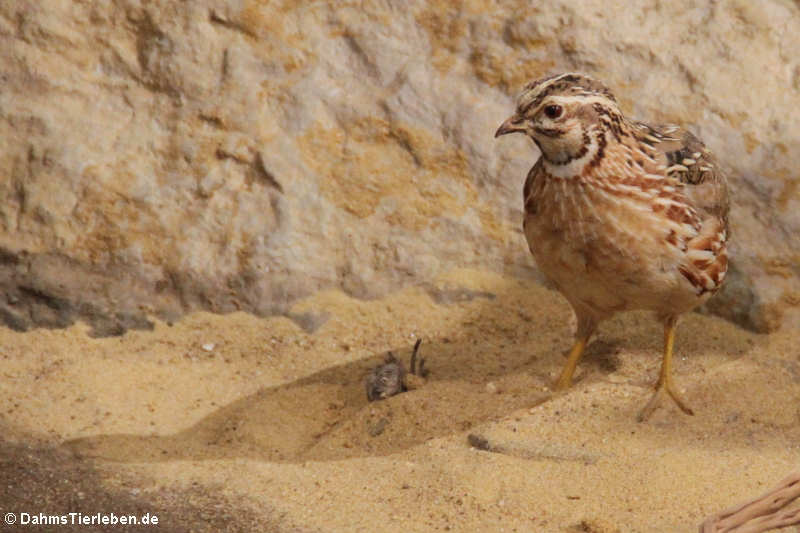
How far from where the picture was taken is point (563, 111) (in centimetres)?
604

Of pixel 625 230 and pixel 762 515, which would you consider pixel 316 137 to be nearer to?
pixel 625 230

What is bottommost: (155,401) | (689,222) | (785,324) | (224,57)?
(155,401)

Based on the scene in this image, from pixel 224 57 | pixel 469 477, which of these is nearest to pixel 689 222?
pixel 469 477

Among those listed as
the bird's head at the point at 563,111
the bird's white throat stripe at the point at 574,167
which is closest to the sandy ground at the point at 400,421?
the bird's white throat stripe at the point at 574,167

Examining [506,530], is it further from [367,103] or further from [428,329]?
[367,103]

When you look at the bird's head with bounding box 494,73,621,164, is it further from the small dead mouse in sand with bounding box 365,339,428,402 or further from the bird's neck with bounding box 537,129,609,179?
the small dead mouse in sand with bounding box 365,339,428,402

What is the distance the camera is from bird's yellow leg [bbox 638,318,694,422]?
A: 6.40 metres

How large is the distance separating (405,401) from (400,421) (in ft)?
0.54

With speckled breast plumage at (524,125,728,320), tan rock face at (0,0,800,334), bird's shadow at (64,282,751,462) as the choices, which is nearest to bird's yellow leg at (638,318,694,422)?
speckled breast plumage at (524,125,728,320)

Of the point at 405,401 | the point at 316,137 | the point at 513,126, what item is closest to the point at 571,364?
the point at 405,401

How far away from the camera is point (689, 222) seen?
6.32 metres

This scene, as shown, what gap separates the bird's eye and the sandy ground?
5.21 ft

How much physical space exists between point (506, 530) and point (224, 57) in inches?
149

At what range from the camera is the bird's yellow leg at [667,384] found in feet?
21.0
